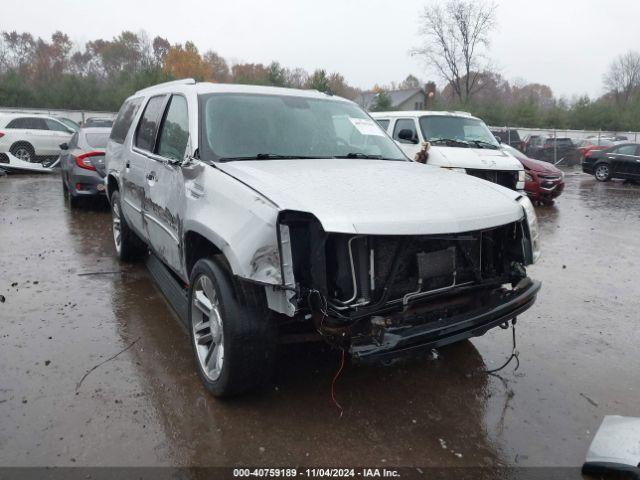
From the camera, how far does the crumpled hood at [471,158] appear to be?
9359mm

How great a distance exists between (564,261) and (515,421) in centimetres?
440

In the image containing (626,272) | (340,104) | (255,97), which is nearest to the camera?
(255,97)

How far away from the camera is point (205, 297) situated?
10.9 feet

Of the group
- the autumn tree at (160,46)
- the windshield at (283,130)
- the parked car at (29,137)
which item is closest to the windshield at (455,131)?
the windshield at (283,130)

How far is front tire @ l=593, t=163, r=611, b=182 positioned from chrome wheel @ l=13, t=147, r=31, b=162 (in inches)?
749

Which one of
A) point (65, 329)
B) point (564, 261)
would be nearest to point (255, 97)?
point (65, 329)

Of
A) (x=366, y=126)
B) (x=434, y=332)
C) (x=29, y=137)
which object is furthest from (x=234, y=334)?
(x=29, y=137)

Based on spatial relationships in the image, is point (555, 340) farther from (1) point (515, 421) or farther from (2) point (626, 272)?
(2) point (626, 272)

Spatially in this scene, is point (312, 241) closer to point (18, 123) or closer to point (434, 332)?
point (434, 332)

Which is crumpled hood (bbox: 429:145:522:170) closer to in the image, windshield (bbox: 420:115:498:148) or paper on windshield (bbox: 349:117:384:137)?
windshield (bbox: 420:115:498:148)

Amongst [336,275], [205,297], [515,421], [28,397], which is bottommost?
[515,421]

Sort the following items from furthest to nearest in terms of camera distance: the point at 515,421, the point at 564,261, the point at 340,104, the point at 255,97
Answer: the point at 564,261, the point at 340,104, the point at 255,97, the point at 515,421

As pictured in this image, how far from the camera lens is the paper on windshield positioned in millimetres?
4477

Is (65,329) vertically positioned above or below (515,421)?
above
